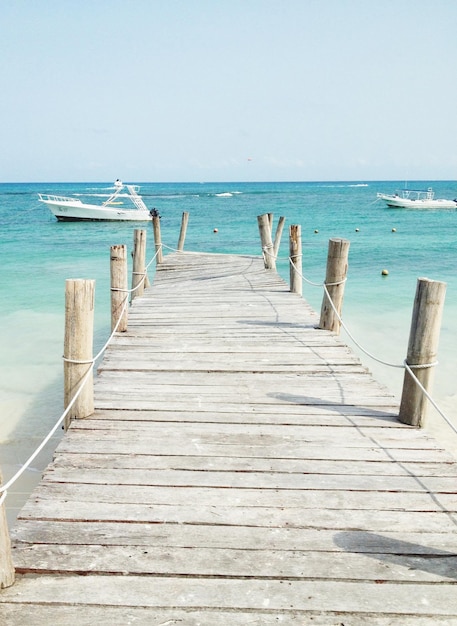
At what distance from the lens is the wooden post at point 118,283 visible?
5910 mm

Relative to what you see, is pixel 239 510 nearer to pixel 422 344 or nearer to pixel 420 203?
pixel 422 344

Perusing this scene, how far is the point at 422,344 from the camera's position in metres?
3.79

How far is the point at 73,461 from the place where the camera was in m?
3.24

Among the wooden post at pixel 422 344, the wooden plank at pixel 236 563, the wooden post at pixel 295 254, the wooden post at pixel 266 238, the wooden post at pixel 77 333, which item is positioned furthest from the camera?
the wooden post at pixel 266 238

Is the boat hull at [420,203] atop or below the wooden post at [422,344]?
atop

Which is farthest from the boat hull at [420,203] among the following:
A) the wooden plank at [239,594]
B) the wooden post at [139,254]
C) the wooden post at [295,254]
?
the wooden plank at [239,594]

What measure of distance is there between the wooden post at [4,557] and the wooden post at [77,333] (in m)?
1.61

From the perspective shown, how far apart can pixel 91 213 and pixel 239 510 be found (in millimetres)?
32577

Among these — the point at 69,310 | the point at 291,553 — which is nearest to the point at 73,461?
the point at 69,310

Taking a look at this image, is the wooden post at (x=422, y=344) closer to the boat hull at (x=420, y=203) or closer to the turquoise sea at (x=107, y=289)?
the turquoise sea at (x=107, y=289)

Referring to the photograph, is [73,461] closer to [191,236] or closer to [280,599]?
[280,599]

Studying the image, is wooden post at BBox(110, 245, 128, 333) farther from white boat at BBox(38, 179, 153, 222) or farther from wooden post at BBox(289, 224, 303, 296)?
white boat at BBox(38, 179, 153, 222)

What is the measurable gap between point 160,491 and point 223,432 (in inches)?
33.2

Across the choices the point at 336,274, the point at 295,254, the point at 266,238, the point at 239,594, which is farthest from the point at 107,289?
the point at 239,594
